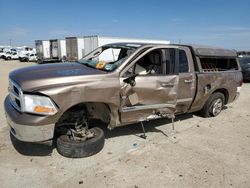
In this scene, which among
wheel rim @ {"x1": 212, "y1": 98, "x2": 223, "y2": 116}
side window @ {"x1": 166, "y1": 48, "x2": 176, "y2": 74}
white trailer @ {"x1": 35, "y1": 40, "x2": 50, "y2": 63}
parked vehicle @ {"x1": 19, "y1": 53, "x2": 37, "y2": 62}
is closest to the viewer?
side window @ {"x1": 166, "y1": 48, "x2": 176, "y2": 74}

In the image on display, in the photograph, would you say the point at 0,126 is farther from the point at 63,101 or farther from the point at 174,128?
the point at 174,128

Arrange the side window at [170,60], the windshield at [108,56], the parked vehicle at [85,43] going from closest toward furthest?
the windshield at [108,56]
the side window at [170,60]
the parked vehicle at [85,43]

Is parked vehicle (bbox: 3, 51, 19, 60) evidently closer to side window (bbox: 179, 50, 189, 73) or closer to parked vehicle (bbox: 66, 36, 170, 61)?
parked vehicle (bbox: 66, 36, 170, 61)

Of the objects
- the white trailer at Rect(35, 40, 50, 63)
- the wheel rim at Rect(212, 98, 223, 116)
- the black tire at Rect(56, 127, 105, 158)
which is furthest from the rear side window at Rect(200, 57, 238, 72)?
the white trailer at Rect(35, 40, 50, 63)

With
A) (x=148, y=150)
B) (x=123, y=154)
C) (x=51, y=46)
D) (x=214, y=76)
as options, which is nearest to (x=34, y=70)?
(x=123, y=154)

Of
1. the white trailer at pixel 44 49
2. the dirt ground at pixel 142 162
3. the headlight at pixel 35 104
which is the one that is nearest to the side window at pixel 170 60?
the dirt ground at pixel 142 162

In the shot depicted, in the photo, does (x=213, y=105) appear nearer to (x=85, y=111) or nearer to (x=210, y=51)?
(x=210, y=51)

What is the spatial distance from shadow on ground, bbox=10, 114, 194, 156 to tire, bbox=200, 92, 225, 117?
423 millimetres

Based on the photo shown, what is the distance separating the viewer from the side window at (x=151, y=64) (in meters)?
4.59

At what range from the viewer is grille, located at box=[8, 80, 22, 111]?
337 cm

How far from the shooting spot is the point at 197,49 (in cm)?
555

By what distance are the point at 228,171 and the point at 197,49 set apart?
9.75 feet

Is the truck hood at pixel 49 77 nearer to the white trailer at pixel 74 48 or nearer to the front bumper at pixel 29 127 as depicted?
the front bumper at pixel 29 127

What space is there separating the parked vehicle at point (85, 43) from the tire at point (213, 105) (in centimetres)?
1568
